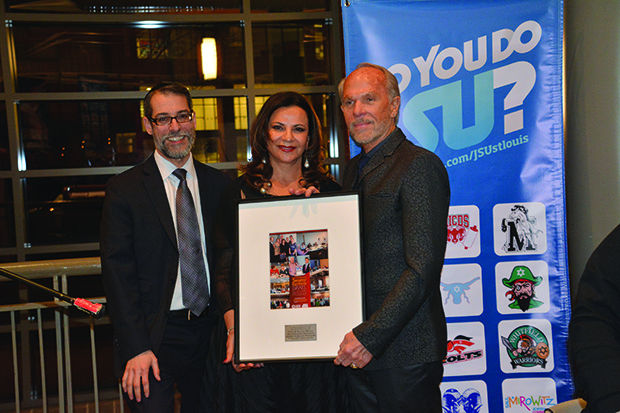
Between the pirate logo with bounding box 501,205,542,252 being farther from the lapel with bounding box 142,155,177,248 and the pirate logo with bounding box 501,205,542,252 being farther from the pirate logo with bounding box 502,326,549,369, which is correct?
the lapel with bounding box 142,155,177,248

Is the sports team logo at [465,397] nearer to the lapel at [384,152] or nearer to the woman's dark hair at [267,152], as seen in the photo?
the woman's dark hair at [267,152]

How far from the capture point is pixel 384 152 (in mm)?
2215

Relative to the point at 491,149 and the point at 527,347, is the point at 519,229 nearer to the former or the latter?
the point at 491,149

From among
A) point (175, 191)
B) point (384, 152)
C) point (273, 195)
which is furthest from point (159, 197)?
point (384, 152)

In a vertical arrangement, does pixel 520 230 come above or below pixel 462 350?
above

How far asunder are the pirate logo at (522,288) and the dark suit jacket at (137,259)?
6.48 ft

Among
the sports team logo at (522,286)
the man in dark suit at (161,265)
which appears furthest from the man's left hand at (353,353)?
the sports team logo at (522,286)

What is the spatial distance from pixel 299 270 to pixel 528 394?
6.40ft

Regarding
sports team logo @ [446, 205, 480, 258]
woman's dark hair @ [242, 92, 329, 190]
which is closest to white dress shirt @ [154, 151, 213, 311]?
woman's dark hair @ [242, 92, 329, 190]

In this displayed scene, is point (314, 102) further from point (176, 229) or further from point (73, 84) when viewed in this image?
point (176, 229)

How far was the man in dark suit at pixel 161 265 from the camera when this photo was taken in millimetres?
2352

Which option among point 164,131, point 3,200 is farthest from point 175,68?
point 164,131

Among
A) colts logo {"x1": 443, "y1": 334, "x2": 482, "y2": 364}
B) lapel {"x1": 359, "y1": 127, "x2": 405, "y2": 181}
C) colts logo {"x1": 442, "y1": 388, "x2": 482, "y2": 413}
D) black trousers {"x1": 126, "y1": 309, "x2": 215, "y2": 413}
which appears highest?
lapel {"x1": 359, "y1": 127, "x2": 405, "y2": 181}

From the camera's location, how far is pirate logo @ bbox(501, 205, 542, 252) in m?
3.37
